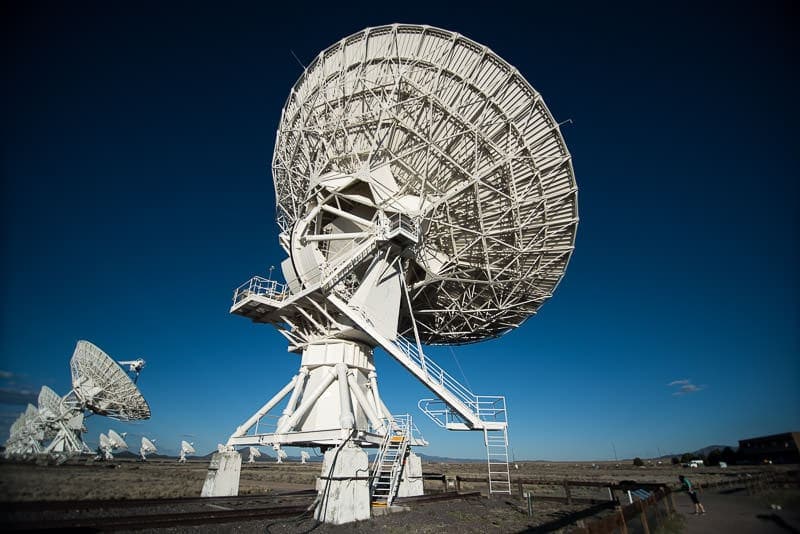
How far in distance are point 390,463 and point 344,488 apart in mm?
3443

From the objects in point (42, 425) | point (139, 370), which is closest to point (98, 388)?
point (139, 370)

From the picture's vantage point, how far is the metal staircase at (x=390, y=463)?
32.3 ft

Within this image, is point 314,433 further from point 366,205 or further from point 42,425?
point 42,425

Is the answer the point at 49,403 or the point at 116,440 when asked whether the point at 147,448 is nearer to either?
the point at 116,440

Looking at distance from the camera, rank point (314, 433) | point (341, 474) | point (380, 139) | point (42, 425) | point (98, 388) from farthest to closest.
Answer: point (42, 425) → point (98, 388) → point (380, 139) → point (314, 433) → point (341, 474)

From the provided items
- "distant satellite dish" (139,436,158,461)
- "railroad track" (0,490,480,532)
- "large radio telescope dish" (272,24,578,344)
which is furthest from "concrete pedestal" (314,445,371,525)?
"distant satellite dish" (139,436,158,461)

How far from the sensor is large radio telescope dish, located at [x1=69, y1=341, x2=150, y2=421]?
918 inches

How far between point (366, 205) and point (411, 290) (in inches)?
133

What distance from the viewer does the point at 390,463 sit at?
11211 mm

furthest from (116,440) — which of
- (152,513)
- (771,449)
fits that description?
(771,449)

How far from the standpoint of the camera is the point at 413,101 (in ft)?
37.6

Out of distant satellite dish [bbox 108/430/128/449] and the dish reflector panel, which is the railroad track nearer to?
the dish reflector panel

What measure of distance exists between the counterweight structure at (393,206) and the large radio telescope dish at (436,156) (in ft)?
0.14

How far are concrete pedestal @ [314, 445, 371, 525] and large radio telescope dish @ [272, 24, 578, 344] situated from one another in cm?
632
